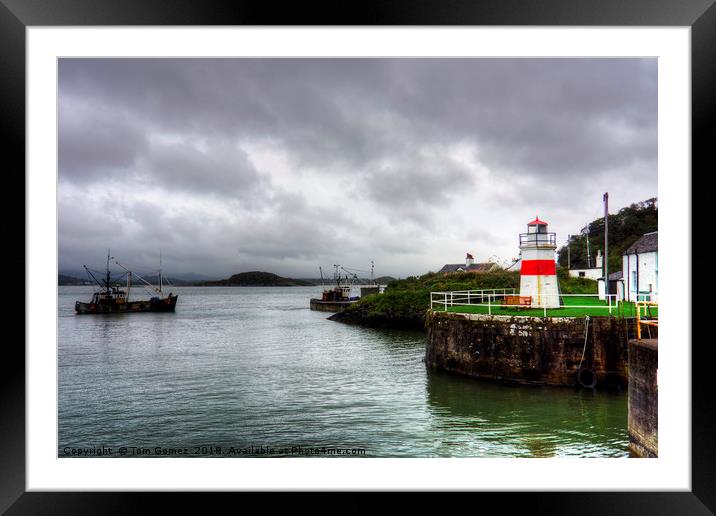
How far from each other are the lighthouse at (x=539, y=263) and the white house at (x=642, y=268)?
6.43ft

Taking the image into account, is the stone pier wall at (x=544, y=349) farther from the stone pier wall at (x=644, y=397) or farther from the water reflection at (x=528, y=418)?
the stone pier wall at (x=644, y=397)

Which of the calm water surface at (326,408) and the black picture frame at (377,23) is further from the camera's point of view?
the calm water surface at (326,408)

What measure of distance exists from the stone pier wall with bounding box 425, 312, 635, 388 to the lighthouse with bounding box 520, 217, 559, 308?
1699 millimetres

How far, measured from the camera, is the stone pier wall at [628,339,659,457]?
410 centimetres

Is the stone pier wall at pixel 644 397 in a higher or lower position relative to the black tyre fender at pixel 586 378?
higher

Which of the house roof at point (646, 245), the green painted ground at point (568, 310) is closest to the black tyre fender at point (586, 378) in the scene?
the green painted ground at point (568, 310)

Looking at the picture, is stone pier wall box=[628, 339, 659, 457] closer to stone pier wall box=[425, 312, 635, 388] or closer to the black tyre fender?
the black tyre fender

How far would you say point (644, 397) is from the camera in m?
4.29

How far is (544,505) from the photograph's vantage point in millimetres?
2523

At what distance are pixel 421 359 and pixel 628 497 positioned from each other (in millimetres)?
9808

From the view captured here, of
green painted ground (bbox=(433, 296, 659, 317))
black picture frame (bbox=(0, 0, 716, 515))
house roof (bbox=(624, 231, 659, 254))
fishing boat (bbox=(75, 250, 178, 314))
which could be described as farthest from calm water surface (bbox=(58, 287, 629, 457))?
fishing boat (bbox=(75, 250, 178, 314))

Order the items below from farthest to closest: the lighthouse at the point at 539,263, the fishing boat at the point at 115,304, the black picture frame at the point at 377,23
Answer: the fishing boat at the point at 115,304 < the lighthouse at the point at 539,263 < the black picture frame at the point at 377,23

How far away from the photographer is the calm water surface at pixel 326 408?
6008 mm

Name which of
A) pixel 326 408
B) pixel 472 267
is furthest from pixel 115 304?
pixel 326 408
